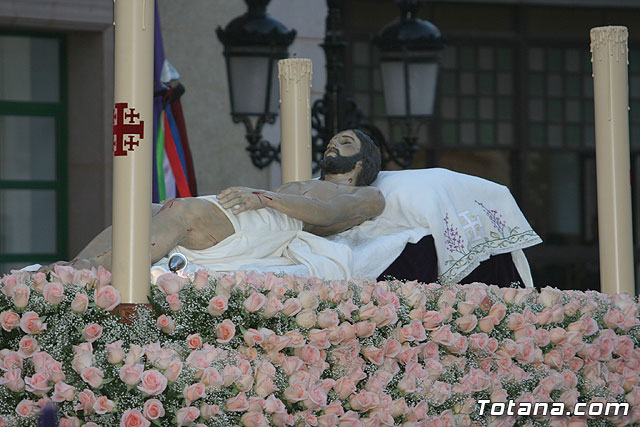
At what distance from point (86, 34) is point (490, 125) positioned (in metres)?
3.27

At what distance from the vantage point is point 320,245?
11.4 ft

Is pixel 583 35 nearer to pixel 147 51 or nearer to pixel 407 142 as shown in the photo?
pixel 407 142

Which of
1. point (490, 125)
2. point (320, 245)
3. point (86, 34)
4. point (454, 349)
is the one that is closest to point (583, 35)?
point (490, 125)

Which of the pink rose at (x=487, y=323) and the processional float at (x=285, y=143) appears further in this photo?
the pink rose at (x=487, y=323)

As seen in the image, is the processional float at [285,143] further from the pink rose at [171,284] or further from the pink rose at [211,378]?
the pink rose at [211,378]

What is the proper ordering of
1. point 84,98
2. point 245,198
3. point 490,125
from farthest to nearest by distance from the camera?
point 490,125 < point 84,98 < point 245,198

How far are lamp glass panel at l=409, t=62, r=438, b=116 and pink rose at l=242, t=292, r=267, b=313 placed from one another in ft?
9.19

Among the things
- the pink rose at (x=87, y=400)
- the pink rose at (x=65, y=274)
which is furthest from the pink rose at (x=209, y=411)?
the pink rose at (x=65, y=274)

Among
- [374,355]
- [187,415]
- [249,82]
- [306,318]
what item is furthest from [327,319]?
[249,82]

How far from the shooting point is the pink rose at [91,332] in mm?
2311

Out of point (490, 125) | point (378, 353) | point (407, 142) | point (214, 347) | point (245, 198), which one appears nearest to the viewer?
point (214, 347)

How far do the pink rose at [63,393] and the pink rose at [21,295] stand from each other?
0.71 ft

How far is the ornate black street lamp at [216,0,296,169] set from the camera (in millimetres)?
4953

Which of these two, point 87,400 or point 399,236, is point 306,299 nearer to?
point 87,400
